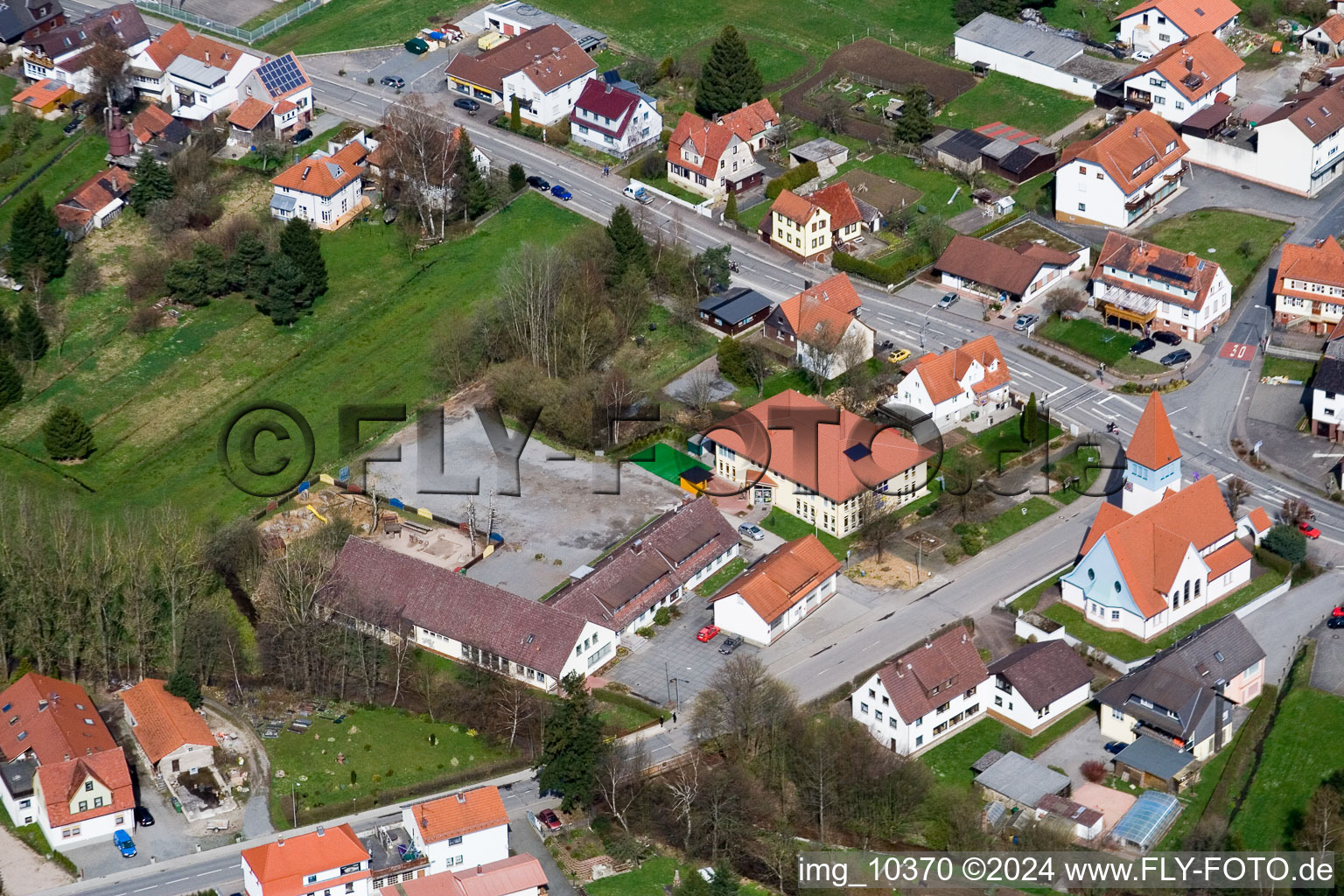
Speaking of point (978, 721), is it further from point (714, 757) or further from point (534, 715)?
point (534, 715)

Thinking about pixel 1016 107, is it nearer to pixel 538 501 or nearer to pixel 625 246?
pixel 625 246

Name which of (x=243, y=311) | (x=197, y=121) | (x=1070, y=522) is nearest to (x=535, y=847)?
(x=1070, y=522)

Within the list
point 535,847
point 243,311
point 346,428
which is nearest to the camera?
point 535,847

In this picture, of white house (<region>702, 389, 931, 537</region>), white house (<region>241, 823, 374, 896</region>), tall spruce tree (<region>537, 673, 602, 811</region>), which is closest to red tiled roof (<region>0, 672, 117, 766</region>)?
white house (<region>241, 823, 374, 896</region>)

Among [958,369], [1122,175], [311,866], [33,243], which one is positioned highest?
[1122,175]

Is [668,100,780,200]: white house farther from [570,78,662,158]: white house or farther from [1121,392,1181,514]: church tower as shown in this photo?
[1121,392,1181,514]: church tower

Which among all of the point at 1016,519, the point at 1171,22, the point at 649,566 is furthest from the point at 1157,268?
the point at 649,566
